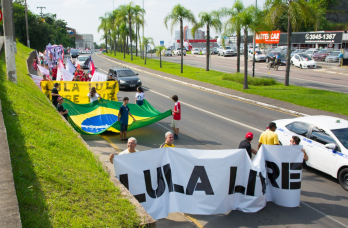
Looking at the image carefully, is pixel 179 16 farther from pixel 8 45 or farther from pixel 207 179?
pixel 207 179

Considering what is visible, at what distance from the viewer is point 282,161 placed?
23.1 ft

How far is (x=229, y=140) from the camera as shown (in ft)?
38.7

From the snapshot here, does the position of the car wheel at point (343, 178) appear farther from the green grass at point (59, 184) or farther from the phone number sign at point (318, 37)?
the phone number sign at point (318, 37)

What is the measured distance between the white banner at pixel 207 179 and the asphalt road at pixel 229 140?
23 cm

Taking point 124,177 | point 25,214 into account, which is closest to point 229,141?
point 124,177

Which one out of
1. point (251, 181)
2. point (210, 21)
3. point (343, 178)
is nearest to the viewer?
point (251, 181)

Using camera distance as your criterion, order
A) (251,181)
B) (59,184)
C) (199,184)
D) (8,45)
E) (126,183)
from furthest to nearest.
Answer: (8,45) < (251,181) < (199,184) < (126,183) < (59,184)

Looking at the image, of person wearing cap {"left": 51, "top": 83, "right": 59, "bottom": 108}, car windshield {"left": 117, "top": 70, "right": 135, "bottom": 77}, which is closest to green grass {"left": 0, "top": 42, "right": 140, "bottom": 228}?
person wearing cap {"left": 51, "top": 83, "right": 59, "bottom": 108}

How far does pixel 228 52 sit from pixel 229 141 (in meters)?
50.8

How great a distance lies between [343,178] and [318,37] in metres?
51.3

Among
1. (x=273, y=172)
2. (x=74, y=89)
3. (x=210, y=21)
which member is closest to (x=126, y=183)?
(x=273, y=172)

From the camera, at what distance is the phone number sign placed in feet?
166

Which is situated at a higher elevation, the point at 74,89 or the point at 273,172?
the point at 74,89

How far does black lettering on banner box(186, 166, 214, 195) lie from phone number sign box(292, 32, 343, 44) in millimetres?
51768
